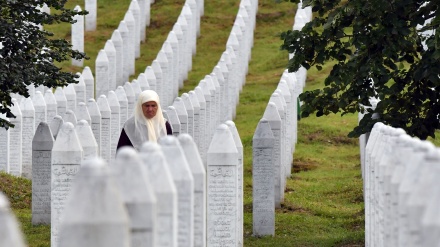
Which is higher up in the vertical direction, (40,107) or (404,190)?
(40,107)

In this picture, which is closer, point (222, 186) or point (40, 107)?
point (222, 186)

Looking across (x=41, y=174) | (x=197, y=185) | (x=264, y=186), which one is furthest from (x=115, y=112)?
(x=197, y=185)

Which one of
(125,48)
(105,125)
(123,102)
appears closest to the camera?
(105,125)

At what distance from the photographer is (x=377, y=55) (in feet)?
51.4

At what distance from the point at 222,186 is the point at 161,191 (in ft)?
17.1

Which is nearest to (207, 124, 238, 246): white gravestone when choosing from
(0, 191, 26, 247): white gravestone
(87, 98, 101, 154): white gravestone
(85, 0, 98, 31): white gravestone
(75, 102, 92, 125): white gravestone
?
(0, 191, 26, 247): white gravestone

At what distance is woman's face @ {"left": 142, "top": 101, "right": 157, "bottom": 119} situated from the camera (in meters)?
12.7

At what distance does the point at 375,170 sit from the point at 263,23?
31.7m

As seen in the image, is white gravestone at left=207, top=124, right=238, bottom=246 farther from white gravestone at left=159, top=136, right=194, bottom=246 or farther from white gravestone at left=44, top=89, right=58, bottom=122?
white gravestone at left=44, top=89, right=58, bottom=122

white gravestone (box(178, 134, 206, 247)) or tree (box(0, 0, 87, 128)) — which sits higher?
tree (box(0, 0, 87, 128))

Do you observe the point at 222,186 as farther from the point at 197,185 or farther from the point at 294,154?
the point at 294,154

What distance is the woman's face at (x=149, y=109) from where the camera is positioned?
41.7ft

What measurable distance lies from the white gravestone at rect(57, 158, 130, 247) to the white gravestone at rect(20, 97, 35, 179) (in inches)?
625

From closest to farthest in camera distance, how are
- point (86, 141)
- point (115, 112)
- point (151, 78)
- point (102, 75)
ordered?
point (86, 141)
point (115, 112)
point (151, 78)
point (102, 75)
